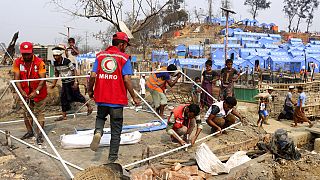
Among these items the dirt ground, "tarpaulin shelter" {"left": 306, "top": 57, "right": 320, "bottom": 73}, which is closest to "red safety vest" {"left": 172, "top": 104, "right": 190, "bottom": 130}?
the dirt ground

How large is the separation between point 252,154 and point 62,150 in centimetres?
311

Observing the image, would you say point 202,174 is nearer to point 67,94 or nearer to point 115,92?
point 115,92

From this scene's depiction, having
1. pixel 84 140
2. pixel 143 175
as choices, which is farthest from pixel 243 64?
pixel 143 175

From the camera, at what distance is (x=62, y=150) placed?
4.84m

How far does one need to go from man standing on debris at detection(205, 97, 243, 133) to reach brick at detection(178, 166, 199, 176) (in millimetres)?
1758

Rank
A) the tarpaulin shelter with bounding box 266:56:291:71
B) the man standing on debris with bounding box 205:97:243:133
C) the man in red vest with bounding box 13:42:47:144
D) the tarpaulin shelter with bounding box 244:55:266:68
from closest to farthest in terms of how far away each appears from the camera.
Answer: the man in red vest with bounding box 13:42:47:144 → the man standing on debris with bounding box 205:97:243:133 → the tarpaulin shelter with bounding box 266:56:291:71 → the tarpaulin shelter with bounding box 244:55:266:68

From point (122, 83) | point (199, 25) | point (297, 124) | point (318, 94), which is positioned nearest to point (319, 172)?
point (122, 83)

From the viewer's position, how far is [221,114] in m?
6.15

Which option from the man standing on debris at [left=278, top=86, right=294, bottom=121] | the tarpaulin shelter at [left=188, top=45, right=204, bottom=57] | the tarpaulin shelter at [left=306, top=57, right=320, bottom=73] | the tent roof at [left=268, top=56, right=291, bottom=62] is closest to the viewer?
the man standing on debris at [left=278, top=86, right=294, bottom=121]

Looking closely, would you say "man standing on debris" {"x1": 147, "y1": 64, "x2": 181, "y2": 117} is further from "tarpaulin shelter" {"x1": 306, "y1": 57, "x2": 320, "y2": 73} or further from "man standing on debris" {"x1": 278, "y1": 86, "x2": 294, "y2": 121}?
"tarpaulin shelter" {"x1": 306, "y1": 57, "x2": 320, "y2": 73}

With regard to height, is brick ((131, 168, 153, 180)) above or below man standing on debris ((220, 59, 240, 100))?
below

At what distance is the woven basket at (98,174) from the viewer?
3.31 m

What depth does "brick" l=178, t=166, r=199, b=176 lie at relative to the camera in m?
4.14

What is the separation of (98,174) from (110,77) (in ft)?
3.79
